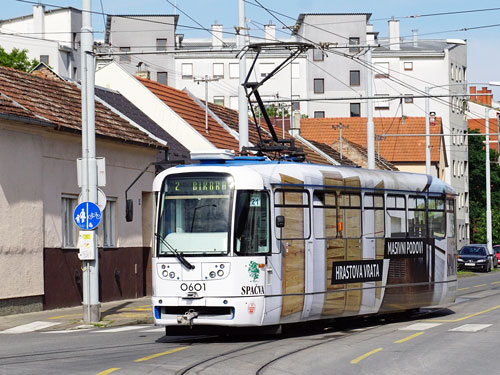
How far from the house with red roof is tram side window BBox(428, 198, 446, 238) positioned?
9021 mm

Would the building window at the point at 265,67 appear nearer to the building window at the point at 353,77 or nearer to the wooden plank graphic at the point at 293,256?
the building window at the point at 353,77

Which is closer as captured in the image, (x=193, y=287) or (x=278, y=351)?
(x=278, y=351)

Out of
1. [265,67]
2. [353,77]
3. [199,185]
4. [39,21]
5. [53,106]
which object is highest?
[39,21]

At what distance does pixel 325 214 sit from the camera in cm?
1906

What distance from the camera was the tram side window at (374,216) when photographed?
20.4 metres

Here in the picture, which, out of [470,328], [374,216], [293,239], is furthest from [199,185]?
[470,328]

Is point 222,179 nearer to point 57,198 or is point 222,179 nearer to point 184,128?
point 57,198

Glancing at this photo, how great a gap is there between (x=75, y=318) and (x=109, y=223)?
6599 millimetres

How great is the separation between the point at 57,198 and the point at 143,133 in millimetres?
5797

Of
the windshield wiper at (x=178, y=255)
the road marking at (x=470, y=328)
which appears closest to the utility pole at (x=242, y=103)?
the road marking at (x=470, y=328)

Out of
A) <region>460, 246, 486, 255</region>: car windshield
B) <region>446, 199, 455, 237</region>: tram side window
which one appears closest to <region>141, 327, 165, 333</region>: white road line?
<region>446, 199, 455, 237</region>: tram side window

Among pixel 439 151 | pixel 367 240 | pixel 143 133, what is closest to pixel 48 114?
pixel 143 133

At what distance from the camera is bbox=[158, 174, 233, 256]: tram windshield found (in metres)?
17.2

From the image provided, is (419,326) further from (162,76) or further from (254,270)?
(162,76)
